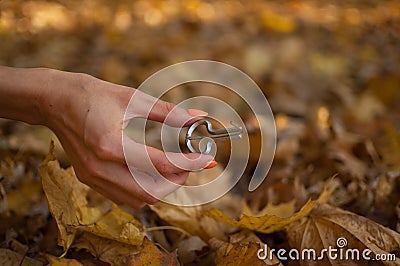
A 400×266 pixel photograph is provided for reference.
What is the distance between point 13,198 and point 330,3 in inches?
85.1

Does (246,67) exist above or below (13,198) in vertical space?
below

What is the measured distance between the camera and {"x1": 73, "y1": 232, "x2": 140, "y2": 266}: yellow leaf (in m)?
0.89

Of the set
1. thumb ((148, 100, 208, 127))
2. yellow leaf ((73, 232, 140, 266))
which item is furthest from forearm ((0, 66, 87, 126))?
yellow leaf ((73, 232, 140, 266))

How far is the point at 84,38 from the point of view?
90.4 inches

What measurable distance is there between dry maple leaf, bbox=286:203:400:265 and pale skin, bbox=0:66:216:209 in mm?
255

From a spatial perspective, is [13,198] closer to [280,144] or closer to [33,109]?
[33,109]

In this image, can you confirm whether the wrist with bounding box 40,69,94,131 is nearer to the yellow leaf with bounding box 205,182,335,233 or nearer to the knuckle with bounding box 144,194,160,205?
the knuckle with bounding box 144,194,160,205

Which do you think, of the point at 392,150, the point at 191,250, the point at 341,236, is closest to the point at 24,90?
the point at 191,250

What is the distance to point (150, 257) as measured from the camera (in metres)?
0.81

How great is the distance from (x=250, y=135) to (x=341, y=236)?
573mm

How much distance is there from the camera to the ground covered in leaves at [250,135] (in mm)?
908

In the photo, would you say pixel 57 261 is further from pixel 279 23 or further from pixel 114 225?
pixel 279 23

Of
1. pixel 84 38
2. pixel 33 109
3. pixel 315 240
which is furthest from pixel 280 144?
pixel 84 38

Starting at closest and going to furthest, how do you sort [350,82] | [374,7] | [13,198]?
[13,198] → [350,82] → [374,7]
